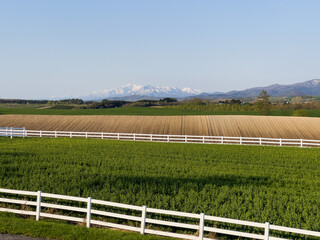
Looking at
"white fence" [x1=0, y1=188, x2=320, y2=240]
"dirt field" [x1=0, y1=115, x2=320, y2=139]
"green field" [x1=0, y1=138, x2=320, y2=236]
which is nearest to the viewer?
"white fence" [x1=0, y1=188, x2=320, y2=240]

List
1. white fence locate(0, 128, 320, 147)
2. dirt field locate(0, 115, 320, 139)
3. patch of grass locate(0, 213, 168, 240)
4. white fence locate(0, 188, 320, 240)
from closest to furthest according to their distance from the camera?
white fence locate(0, 188, 320, 240) < patch of grass locate(0, 213, 168, 240) < white fence locate(0, 128, 320, 147) < dirt field locate(0, 115, 320, 139)

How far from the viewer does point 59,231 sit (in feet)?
40.8

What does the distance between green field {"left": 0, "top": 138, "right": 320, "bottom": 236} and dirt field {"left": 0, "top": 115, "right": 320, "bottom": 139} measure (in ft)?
57.1

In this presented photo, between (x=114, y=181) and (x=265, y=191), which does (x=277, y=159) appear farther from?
(x=114, y=181)

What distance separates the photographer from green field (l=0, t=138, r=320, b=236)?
48.8 ft

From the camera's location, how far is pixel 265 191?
18.0 m

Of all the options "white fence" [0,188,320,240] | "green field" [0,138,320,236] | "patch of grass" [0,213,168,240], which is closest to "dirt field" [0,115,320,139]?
"green field" [0,138,320,236]

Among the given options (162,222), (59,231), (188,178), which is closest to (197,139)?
(188,178)

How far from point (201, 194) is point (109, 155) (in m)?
13.6

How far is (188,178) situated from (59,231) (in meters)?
9.53

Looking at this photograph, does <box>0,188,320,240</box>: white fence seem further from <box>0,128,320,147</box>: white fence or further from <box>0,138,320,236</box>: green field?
<box>0,128,320,147</box>: white fence

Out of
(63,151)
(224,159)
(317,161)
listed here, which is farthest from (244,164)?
(63,151)

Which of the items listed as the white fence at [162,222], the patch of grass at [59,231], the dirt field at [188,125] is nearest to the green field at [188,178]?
the white fence at [162,222]

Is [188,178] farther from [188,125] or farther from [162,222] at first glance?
[188,125]
